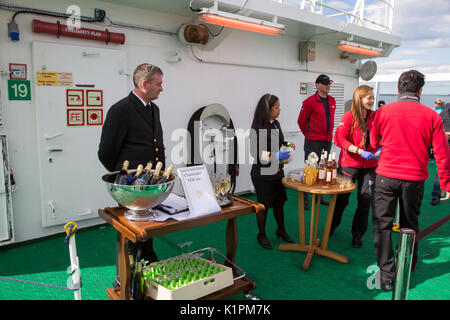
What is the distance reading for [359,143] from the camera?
3.54 m

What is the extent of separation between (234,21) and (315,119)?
5.91 feet

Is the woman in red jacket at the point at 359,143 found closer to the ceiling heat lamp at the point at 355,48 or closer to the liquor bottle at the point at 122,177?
the liquor bottle at the point at 122,177

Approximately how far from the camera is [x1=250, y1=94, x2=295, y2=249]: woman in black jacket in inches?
136

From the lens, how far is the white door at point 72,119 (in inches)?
146

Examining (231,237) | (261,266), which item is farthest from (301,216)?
(231,237)

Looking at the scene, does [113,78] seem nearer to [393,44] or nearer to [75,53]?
[75,53]

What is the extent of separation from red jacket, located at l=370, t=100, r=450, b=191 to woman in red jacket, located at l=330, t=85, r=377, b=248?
0.59 m

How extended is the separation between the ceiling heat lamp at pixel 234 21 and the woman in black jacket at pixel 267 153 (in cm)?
117

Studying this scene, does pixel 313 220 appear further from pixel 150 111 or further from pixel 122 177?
pixel 122 177
